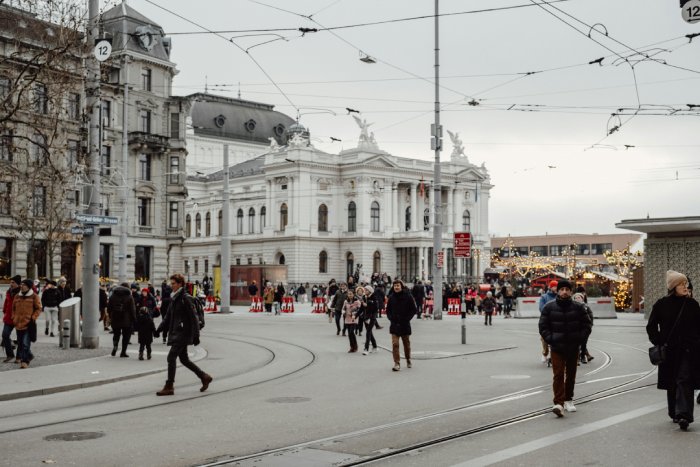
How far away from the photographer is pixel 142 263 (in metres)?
63.7

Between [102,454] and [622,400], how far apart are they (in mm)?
7026

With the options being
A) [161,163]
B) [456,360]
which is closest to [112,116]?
[161,163]

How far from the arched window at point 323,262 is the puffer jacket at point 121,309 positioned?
7922 centimetres

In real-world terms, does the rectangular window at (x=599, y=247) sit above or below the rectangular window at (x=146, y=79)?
below

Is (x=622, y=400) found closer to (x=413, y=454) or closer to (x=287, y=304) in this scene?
(x=413, y=454)

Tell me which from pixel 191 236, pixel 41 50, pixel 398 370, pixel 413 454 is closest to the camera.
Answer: pixel 413 454

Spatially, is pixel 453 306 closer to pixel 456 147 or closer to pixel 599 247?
pixel 456 147

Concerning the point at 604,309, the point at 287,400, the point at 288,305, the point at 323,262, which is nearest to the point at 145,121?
the point at 288,305

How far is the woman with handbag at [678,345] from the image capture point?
9234mm

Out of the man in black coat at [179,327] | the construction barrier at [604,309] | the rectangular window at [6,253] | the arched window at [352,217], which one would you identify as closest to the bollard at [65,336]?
the man in black coat at [179,327]

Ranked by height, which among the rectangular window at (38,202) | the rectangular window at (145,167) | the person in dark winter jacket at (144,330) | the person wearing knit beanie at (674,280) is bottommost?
the person in dark winter jacket at (144,330)

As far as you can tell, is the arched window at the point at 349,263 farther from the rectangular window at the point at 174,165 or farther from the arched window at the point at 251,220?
the rectangular window at the point at 174,165

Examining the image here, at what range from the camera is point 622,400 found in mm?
11805

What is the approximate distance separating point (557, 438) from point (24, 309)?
36.5 ft
